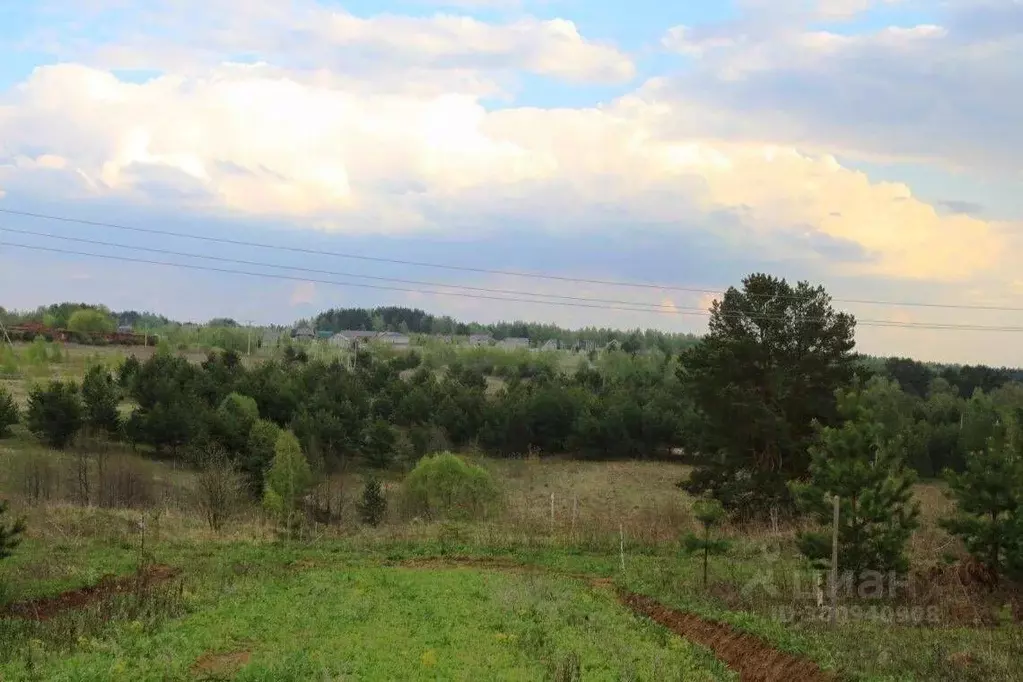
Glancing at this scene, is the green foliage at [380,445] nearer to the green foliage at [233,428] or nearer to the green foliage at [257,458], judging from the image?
the green foliage at [233,428]

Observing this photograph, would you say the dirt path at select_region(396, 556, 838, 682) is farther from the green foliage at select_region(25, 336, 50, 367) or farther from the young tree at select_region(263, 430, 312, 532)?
the green foliage at select_region(25, 336, 50, 367)

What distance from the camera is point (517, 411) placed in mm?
82000

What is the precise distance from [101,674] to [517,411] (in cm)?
7090

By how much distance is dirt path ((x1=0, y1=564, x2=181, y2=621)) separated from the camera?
17220mm

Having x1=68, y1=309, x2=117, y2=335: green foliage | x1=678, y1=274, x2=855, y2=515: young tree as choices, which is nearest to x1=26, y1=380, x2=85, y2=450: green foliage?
x1=68, y1=309, x2=117, y2=335: green foliage

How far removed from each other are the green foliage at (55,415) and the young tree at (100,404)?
59 cm

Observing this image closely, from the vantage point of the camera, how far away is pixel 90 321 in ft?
206

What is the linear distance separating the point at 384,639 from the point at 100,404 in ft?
176

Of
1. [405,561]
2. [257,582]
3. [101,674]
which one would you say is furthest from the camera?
[405,561]

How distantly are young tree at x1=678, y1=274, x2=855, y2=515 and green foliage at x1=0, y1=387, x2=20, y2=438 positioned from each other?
45.8m

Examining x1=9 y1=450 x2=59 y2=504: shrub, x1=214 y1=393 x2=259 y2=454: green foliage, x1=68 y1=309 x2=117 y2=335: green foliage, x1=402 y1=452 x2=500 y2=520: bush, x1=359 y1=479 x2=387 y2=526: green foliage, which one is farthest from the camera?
x1=68 y1=309 x2=117 y2=335: green foliage

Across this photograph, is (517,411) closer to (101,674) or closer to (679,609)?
(679,609)

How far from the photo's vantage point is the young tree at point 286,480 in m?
43.3

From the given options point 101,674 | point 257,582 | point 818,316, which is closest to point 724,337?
point 818,316
